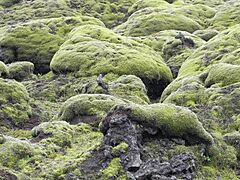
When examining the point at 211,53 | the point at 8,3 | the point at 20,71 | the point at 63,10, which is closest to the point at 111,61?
the point at 20,71

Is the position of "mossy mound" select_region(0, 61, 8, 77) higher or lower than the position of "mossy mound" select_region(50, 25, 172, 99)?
higher

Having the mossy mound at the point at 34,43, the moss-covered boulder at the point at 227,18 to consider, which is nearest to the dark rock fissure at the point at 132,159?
the mossy mound at the point at 34,43

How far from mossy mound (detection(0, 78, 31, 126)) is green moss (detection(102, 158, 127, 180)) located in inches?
561

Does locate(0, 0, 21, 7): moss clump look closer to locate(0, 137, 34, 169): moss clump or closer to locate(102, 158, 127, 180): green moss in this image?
locate(0, 137, 34, 169): moss clump

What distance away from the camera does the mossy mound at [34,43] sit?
63031mm

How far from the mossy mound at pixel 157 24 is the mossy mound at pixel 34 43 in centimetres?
1429

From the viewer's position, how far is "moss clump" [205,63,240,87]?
129 ft

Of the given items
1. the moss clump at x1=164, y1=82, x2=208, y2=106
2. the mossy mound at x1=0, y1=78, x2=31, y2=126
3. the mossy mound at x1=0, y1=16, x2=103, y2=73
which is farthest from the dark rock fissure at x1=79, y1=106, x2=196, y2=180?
the mossy mound at x1=0, y1=16, x2=103, y2=73

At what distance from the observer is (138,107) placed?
25.0 meters

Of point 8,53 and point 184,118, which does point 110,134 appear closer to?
point 184,118

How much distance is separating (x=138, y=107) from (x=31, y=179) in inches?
282

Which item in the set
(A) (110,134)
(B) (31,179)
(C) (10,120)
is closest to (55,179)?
(B) (31,179)

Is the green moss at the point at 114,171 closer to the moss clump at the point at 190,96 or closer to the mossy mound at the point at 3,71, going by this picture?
the moss clump at the point at 190,96

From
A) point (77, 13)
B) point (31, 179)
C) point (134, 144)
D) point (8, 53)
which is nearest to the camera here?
point (31, 179)
